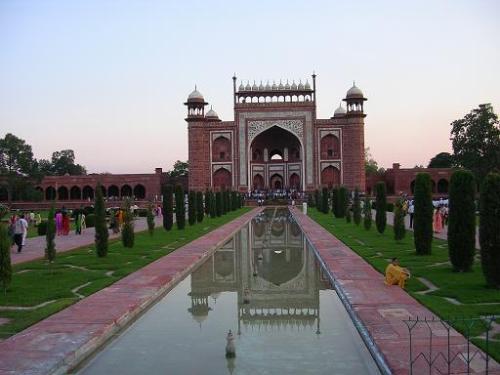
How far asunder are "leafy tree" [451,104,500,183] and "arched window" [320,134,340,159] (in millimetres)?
7263

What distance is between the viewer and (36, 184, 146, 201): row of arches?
122 ft

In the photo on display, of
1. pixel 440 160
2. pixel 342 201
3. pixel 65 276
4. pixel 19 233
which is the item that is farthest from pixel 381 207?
pixel 440 160

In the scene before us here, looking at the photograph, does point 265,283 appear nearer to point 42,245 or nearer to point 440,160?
point 42,245

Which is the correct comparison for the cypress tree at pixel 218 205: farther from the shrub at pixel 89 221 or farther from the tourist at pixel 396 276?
the tourist at pixel 396 276

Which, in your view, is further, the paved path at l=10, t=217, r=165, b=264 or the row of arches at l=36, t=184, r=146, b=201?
the row of arches at l=36, t=184, r=146, b=201

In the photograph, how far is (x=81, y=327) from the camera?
15.0ft

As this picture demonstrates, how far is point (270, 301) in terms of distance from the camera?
5855mm

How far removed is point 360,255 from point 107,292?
4.34 m

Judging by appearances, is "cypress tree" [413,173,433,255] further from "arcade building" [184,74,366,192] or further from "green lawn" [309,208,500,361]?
"arcade building" [184,74,366,192]

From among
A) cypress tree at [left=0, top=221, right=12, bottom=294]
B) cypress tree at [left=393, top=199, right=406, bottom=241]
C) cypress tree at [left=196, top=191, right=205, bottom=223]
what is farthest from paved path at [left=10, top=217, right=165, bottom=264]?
cypress tree at [left=393, top=199, right=406, bottom=241]

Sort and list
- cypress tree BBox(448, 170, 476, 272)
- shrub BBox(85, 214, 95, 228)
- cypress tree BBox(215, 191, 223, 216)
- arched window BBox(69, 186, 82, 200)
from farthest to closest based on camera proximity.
A: arched window BBox(69, 186, 82, 200) → cypress tree BBox(215, 191, 223, 216) → shrub BBox(85, 214, 95, 228) → cypress tree BBox(448, 170, 476, 272)

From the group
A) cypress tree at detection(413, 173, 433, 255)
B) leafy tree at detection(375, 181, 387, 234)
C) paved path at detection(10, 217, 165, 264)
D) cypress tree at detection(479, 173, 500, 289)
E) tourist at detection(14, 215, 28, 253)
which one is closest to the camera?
cypress tree at detection(479, 173, 500, 289)

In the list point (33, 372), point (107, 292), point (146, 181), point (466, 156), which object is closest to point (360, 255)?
point (107, 292)

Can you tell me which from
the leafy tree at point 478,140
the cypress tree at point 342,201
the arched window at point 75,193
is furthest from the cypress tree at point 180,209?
the arched window at point 75,193
